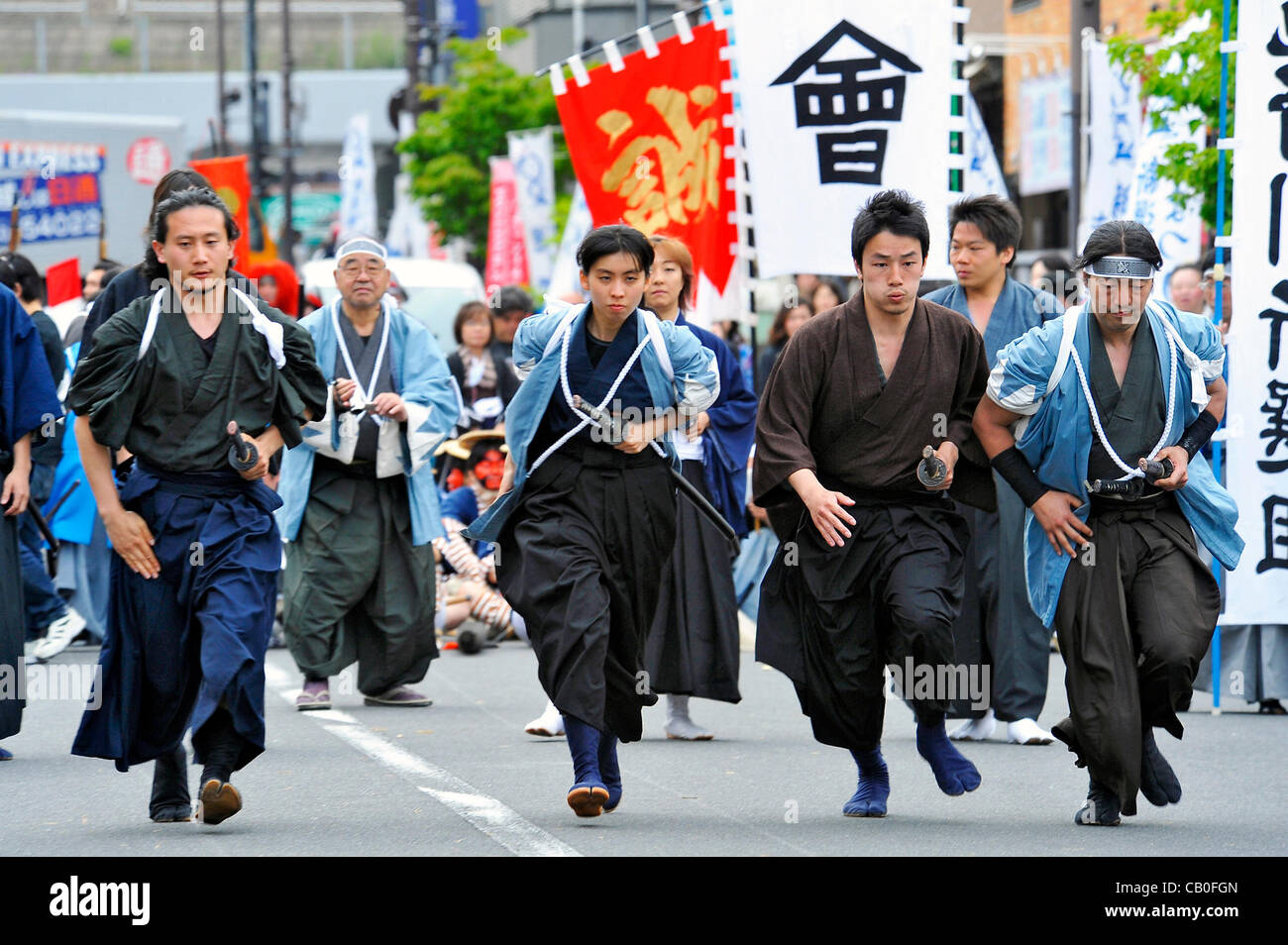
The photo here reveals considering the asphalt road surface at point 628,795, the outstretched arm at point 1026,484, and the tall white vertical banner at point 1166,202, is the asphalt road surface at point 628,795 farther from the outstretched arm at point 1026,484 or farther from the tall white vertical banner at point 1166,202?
the tall white vertical banner at point 1166,202

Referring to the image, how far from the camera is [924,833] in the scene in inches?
251

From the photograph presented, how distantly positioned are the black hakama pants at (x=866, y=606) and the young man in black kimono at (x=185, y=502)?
167 cm

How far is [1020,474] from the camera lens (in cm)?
657

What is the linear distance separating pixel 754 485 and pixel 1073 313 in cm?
112

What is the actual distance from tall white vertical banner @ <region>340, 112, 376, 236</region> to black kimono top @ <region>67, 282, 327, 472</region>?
2452cm

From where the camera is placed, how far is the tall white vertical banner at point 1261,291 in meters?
8.80

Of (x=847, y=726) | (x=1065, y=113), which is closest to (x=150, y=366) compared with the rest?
(x=847, y=726)

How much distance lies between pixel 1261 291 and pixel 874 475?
3.05m

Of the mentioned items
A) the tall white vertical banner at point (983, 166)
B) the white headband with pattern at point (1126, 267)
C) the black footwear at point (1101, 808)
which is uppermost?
the tall white vertical banner at point (983, 166)

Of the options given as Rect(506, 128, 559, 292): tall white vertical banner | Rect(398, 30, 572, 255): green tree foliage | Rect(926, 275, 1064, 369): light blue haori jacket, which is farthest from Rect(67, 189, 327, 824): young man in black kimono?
Rect(398, 30, 572, 255): green tree foliage

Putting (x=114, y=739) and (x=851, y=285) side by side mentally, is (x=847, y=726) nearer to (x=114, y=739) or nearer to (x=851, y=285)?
(x=114, y=739)

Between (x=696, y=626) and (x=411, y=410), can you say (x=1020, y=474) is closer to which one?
(x=696, y=626)

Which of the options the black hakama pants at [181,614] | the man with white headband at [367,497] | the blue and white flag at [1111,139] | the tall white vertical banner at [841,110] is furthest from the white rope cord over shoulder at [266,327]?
the blue and white flag at [1111,139]

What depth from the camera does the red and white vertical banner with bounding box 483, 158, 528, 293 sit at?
23656 mm
